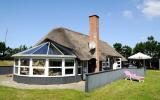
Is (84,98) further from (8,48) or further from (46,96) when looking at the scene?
(8,48)

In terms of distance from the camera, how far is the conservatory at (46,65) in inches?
870

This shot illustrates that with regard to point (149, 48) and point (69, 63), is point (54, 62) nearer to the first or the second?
→ point (69, 63)

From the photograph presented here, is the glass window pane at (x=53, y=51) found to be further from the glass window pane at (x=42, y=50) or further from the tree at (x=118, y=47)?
the tree at (x=118, y=47)

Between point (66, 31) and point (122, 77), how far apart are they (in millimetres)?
8480

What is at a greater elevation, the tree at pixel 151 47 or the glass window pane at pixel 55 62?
the tree at pixel 151 47

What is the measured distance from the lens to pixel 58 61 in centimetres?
2280

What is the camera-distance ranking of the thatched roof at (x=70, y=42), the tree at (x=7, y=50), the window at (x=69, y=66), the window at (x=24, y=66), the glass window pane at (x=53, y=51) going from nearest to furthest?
the window at (x=24, y=66), the glass window pane at (x=53, y=51), the window at (x=69, y=66), the thatched roof at (x=70, y=42), the tree at (x=7, y=50)

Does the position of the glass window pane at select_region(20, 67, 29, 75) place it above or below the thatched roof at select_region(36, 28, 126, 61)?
below

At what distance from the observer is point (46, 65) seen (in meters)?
22.1

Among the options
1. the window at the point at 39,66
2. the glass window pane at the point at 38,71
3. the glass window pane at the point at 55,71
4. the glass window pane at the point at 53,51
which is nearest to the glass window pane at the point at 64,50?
the glass window pane at the point at 53,51

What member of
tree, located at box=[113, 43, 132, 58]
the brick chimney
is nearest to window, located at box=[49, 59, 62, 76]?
the brick chimney

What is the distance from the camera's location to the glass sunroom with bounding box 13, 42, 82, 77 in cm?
2217

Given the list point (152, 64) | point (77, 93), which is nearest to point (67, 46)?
point (77, 93)

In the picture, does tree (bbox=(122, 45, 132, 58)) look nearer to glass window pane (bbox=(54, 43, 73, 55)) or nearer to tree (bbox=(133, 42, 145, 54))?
tree (bbox=(133, 42, 145, 54))
